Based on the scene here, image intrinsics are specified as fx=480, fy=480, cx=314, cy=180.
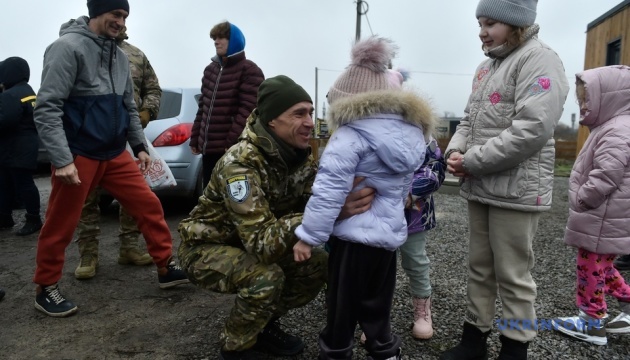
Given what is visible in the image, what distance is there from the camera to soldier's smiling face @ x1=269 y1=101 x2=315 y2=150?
2.28m

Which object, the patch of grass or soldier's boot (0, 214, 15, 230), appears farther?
the patch of grass

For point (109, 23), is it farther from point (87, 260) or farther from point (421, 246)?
point (421, 246)

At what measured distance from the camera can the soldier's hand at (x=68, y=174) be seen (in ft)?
9.02

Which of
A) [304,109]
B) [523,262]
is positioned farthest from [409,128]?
[523,262]

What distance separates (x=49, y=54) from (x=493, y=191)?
102 inches

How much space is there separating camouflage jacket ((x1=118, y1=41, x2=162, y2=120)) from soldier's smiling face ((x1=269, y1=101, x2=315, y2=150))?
211cm

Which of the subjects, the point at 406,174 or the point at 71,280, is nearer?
the point at 406,174

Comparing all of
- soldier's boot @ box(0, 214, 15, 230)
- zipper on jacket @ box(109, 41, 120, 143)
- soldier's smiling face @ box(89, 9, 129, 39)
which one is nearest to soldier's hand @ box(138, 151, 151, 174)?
zipper on jacket @ box(109, 41, 120, 143)

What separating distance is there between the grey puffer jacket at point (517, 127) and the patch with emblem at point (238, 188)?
3.50 ft

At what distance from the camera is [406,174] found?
2.14m

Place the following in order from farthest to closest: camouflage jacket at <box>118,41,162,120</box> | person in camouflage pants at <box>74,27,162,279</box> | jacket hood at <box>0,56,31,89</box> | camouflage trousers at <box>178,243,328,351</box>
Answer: jacket hood at <box>0,56,31,89</box> < camouflage jacket at <box>118,41,162,120</box> < person in camouflage pants at <box>74,27,162,279</box> < camouflage trousers at <box>178,243,328,351</box>

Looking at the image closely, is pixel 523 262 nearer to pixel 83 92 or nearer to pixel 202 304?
pixel 202 304

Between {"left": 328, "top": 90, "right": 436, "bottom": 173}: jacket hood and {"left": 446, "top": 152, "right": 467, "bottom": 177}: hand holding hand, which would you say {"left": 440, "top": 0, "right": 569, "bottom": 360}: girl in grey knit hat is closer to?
{"left": 446, "top": 152, "right": 467, "bottom": 177}: hand holding hand

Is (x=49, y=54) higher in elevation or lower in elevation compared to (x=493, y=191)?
higher
